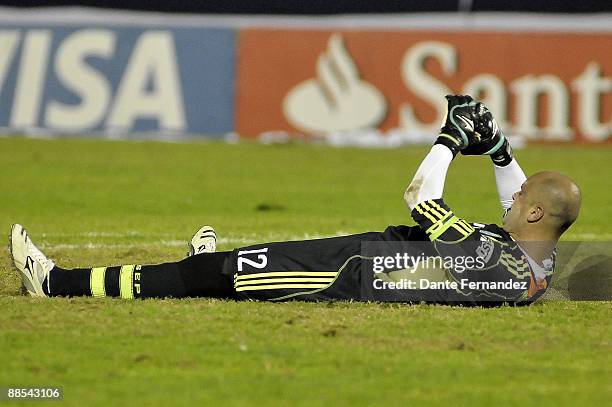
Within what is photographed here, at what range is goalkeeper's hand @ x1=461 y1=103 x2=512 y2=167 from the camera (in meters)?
6.40

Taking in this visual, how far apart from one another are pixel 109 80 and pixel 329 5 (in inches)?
170

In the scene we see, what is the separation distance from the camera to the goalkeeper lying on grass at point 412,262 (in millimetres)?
6141

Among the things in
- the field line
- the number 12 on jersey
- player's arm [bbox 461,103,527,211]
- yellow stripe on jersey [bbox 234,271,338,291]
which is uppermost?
player's arm [bbox 461,103,527,211]

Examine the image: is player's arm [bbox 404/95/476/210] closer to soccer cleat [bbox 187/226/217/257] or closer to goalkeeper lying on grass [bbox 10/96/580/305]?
goalkeeper lying on grass [bbox 10/96/580/305]

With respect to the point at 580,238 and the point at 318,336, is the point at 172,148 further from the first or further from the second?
the point at 318,336

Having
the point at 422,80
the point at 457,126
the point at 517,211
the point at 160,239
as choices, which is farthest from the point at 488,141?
the point at 422,80

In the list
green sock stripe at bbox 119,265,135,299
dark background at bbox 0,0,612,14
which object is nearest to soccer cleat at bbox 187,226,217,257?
green sock stripe at bbox 119,265,135,299

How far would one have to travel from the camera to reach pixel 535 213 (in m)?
6.20

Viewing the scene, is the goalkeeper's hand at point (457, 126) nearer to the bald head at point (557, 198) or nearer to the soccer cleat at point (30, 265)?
the bald head at point (557, 198)

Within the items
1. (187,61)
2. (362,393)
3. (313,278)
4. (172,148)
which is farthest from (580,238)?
(187,61)

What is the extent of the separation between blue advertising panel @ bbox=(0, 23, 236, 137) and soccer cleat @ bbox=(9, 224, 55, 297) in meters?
13.9

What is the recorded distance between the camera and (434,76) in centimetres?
2028

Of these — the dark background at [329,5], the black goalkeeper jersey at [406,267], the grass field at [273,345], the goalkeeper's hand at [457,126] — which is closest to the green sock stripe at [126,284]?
the grass field at [273,345]

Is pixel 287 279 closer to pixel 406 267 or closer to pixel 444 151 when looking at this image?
pixel 406 267
